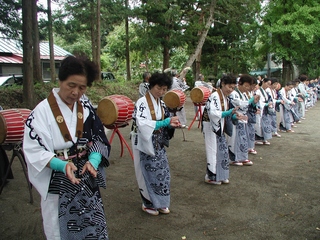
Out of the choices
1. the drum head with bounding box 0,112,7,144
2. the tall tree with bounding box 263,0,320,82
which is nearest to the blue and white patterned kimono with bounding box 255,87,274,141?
the drum head with bounding box 0,112,7,144

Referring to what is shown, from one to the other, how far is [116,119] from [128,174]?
0.96 meters

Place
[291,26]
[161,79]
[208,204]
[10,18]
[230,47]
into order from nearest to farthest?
[161,79]
[208,204]
[10,18]
[291,26]
[230,47]

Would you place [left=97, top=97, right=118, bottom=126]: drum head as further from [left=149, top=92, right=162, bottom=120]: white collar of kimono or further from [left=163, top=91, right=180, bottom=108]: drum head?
[left=163, top=91, right=180, bottom=108]: drum head

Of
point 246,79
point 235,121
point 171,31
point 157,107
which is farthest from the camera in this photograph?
point 171,31

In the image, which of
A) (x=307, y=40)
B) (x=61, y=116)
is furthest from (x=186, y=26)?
(x=61, y=116)

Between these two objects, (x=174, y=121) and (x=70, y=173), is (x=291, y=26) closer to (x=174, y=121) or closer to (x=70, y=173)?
(x=174, y=121)

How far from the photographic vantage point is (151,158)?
12.3 feet

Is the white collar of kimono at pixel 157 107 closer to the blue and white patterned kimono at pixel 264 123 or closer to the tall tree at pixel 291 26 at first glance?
the blue and white patterned kimono at pixel 264 123

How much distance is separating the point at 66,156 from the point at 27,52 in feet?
27.3

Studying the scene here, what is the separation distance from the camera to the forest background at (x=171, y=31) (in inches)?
416

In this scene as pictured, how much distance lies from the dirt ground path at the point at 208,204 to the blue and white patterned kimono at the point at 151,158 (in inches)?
10.4

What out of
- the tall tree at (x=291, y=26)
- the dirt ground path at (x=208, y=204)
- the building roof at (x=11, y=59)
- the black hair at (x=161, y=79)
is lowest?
the dirt ground path at (x=208, y=204)

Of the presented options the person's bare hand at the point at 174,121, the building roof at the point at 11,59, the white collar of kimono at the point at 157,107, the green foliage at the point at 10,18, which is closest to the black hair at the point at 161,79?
the white collar of kimono at the point at 157,107

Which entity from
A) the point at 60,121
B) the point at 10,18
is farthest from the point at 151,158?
the point at 10,18
